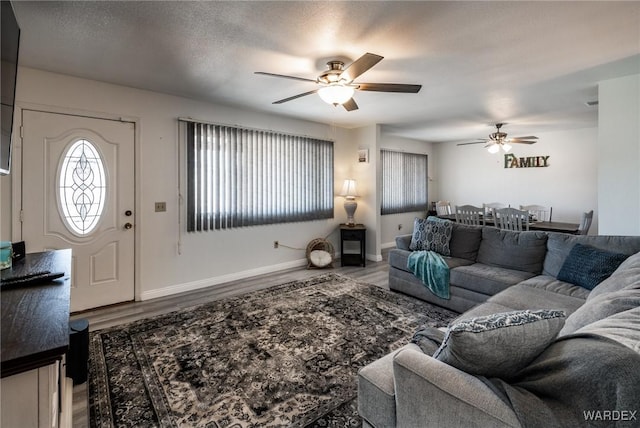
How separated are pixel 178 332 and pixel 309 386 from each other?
1410 millimetres

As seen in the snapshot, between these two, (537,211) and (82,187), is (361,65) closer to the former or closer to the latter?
(82,187)

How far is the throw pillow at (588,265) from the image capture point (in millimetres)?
2398

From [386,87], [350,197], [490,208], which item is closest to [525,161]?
[490,208]

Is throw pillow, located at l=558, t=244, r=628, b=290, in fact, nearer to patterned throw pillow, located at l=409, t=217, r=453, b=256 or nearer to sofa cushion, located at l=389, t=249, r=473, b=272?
sofa cushion, located at l=389, t=249, r=473, b=272

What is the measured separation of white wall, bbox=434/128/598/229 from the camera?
5895 mm

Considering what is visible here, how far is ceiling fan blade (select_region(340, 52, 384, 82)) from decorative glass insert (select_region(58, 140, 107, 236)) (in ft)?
9.24

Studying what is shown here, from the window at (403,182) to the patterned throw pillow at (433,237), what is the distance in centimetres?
271

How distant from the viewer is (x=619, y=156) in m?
3.21

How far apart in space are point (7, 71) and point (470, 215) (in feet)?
17.5

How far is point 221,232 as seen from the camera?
425 centimetres

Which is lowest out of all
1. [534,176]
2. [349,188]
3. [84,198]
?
[84,198]

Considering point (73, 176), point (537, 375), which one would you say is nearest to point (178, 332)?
point (73, 176)

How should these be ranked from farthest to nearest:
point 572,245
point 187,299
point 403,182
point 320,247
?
point 403,182, point 320,247, point 187,299, point 572,245

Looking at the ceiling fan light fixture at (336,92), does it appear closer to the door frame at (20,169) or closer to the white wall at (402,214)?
the door frame at (20,169)
